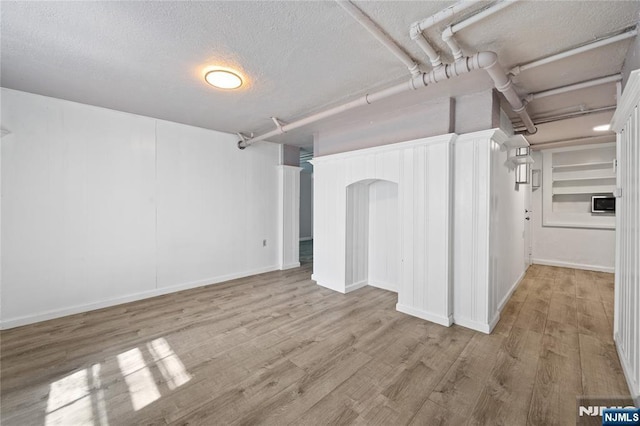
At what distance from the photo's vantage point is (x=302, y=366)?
2293 mm

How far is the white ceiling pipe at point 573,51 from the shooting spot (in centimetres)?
198

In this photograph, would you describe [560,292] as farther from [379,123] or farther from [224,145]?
[224,145]

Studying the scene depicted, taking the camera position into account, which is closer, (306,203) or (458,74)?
(458,74)

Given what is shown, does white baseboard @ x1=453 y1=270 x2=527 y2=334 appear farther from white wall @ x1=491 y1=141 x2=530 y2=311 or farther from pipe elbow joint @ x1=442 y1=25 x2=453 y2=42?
pipe elbow joint @ x1=442 y1=25 x2=453 y2=42

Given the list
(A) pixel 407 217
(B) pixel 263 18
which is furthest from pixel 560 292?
(B) pixel 263 18

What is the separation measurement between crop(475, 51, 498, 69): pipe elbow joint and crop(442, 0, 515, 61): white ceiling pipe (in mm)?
135

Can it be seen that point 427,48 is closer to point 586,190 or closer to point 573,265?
point 586,190

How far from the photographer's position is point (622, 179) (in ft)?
7.38

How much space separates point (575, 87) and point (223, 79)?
151 inches

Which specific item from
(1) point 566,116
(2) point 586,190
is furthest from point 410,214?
(2) point 586,190

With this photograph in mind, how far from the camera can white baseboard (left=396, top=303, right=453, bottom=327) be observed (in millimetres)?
3064

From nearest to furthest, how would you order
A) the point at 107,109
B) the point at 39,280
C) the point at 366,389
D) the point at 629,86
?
the point at 629,86, the point at 366,389, the point at 39,280, the point at 107,109

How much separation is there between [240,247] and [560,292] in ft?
18.6

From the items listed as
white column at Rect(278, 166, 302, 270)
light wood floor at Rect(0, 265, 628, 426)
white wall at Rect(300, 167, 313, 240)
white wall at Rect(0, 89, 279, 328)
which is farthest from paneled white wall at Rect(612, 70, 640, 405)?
white wall at Rect(300, 167, 313, 240)
